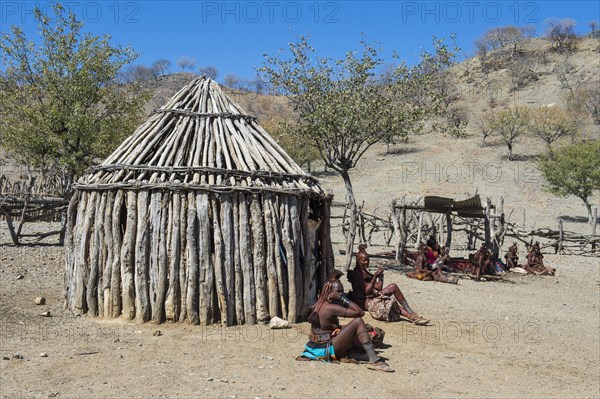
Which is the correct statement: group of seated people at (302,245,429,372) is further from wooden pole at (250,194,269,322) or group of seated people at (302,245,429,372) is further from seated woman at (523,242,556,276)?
seated woman at (523,242,556,276)

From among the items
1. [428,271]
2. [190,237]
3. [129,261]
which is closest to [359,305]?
[190,237]

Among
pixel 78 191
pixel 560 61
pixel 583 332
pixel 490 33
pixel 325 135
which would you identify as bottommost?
pixel 583 332

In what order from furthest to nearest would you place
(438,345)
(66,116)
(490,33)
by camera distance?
(490,33) → (66,116) → (438,345)

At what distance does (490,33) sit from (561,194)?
42457 millimetres

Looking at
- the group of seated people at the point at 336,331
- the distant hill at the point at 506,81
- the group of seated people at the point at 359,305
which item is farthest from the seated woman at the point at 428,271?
the distant hill at the point at 506,81

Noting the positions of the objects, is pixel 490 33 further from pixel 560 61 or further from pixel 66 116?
pixel 66 116

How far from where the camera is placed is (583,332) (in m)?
9.66

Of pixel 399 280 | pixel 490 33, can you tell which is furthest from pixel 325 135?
pixel 490 33

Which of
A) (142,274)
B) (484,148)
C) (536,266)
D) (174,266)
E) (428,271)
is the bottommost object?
(536,266)

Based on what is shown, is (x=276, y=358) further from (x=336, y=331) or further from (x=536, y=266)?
(x=536, y=266)

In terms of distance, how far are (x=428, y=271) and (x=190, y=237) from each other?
6922mm

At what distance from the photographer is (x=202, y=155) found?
29.2 ft

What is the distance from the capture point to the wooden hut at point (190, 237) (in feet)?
26.7

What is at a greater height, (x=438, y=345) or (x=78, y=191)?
(x=78, y=191)
